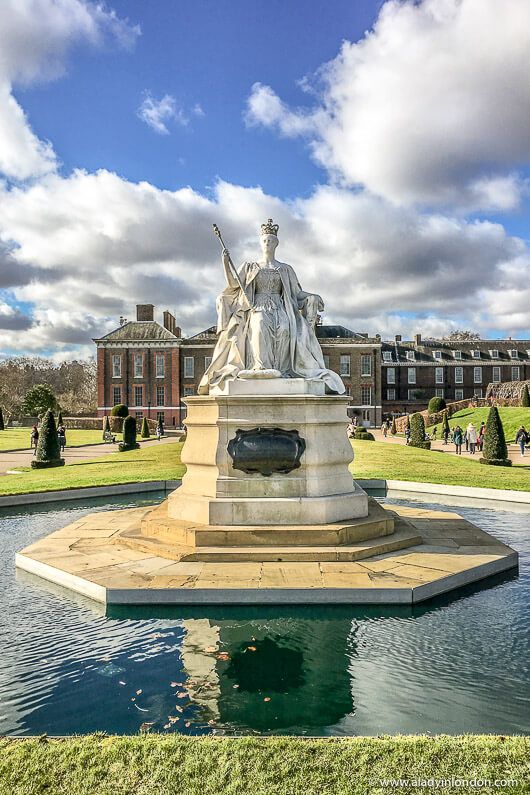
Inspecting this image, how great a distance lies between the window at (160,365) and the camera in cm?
6197

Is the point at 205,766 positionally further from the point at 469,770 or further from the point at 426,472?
the point at 426,472

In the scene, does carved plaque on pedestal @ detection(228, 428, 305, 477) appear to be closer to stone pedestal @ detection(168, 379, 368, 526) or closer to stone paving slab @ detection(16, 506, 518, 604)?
stone pedestal @ detection(168, 379, 368, 526)

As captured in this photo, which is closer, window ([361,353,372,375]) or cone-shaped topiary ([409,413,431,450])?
cone-shaped topiary ([409,413,431,450])

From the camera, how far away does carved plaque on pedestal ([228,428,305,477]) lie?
7789 millimetres

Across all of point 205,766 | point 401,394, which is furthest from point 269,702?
point 401,394

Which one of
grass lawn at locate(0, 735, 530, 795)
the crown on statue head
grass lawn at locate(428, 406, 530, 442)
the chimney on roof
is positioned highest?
the chimney on roof

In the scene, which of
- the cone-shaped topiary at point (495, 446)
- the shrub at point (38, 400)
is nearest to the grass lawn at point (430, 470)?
the cone-shaped topiary at point (495, 446)

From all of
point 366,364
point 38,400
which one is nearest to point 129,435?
point 366,364

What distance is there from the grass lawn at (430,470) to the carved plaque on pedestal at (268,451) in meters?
8.39

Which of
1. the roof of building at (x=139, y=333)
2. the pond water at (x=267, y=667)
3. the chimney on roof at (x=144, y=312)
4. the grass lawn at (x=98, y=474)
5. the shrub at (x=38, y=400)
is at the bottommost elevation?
the grass lawn at (x=98, y=474)

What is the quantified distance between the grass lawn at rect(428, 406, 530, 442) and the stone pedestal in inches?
1229

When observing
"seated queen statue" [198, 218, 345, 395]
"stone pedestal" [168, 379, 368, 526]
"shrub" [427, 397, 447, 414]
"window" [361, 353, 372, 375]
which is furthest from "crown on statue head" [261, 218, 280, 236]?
"window" [361, 353, 372, 375]

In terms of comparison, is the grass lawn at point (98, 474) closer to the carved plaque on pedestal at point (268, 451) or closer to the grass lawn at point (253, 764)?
the carved plaque on pedestal at point (268, 451)

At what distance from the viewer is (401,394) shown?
228 feet
